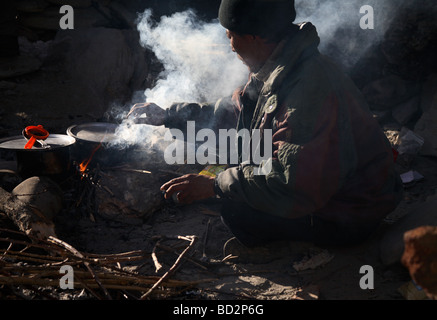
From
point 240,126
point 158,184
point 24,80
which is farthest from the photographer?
point 24,80

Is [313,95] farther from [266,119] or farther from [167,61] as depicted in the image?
[167,61]

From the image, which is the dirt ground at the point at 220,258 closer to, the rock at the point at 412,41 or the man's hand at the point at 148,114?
the man's hand at the point at 148,114

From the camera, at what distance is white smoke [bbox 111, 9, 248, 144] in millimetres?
5340

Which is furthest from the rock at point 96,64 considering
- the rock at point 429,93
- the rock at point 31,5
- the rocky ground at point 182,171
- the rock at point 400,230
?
the rock at point 400,230

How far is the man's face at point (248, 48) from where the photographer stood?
9.61 ft

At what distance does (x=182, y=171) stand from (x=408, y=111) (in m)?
3.05

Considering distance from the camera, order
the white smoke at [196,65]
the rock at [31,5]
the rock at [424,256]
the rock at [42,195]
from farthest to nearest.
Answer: the rock at [31,5], the white smoke at [196,65], the rock at [42,195], the rock at [424,256]

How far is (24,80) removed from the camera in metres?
6.10

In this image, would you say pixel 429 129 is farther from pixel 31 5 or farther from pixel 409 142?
pixel 31 5
